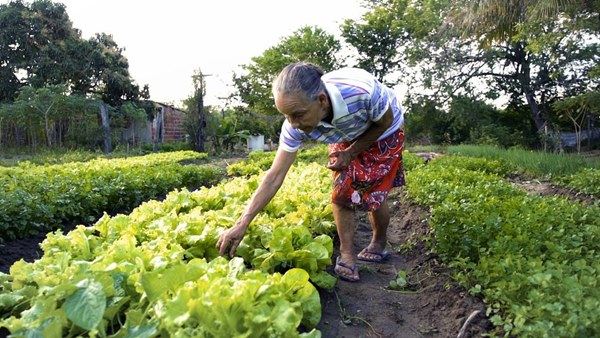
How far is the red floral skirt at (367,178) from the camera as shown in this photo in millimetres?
3348

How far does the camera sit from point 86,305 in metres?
1.83

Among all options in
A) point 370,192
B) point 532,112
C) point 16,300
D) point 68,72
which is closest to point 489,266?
point 370,192

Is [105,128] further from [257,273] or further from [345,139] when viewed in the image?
[257,273]

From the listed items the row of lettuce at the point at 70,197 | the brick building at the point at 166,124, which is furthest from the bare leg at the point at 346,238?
the brick building at the point at 166,124

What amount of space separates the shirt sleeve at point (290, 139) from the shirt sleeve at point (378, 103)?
18.6 inches

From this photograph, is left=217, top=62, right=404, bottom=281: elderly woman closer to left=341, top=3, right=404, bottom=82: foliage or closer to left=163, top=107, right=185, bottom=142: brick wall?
left=163, top=107, right=185, bottom=142: brick wall

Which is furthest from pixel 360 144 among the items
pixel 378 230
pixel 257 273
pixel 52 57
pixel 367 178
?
pixel 52 57

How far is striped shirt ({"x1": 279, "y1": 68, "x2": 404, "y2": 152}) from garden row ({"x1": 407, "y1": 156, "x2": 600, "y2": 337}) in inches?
41.4

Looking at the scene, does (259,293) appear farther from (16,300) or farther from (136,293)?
(16,300)

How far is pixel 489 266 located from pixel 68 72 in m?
27.0

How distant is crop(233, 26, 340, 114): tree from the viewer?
33.1 meters

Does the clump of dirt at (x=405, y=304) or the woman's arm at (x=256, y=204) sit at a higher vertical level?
the woman's arm at (x=256, y=204)

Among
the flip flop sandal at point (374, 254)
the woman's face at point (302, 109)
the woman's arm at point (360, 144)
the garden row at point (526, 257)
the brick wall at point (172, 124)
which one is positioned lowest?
the flip flop sandal at point (374, 254)

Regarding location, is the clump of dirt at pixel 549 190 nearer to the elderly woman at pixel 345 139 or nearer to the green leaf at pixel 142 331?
the elderly woman at pixel 345 139
